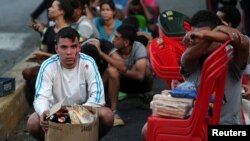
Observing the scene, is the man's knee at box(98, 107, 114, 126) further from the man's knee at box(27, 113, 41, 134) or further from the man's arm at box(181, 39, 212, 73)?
the man's arm at box(181, 39, 212, 73)

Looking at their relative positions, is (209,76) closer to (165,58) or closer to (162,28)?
(165,58)

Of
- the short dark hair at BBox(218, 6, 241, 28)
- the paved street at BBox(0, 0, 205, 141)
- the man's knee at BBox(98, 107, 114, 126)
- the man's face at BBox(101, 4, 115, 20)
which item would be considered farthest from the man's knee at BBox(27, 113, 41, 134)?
the man's face at BBox(101, 4, 115, 20)

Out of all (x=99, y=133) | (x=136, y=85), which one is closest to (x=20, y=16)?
(x=136, y=85)

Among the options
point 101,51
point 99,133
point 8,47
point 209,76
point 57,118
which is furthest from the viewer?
point 8,47

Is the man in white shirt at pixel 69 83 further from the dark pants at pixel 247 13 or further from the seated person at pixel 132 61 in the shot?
the dark pants at pixel 247 13

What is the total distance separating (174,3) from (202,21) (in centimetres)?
829

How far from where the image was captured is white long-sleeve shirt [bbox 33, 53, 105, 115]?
5.07m

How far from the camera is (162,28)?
5.97 m

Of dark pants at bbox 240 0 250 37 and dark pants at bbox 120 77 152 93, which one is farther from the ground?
A: dark pants at bbox 240 0 250 37

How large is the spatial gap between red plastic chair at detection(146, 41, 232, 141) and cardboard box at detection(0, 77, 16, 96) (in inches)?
109

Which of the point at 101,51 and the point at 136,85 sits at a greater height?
the point at 101,51

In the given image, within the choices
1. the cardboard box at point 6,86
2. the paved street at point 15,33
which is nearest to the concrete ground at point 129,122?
the cardboard box at point 6,86

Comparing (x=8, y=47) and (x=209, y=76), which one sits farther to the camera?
(x=8, y=47)

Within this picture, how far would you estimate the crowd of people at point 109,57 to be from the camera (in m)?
3.99
